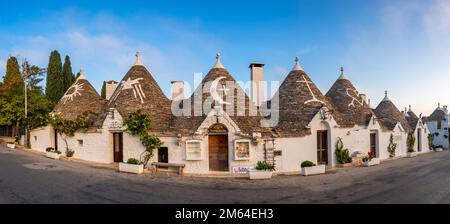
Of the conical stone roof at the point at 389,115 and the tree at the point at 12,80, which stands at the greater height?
the tree at the point at 12,80

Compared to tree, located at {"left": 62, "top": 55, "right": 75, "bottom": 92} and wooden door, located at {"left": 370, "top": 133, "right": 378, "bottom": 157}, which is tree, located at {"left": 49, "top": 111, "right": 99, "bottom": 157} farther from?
wooden door, located at {"left": 370, "top": 133, "right": 378, "bottom": 157}

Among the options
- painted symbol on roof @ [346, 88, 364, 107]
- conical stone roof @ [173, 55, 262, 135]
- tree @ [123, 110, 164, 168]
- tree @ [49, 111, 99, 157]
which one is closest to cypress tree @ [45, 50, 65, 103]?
tree @ [49, 111, 99, 157]

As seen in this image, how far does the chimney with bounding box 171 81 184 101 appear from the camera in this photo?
19.7 m

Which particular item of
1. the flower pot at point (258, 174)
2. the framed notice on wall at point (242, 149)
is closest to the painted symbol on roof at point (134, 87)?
the framed notice on wall at point (242, 149)

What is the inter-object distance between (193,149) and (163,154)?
2.23 meters

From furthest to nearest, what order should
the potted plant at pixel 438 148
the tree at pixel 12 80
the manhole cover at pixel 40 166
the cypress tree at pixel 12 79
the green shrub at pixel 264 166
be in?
the potted plant at pixel 438 148
the cypress tree at pixel 12 79
the tree at pixel 12 80
the manhole cover at pixel 40 166
the green shrub at pixel 264 166

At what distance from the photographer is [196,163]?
15289mm

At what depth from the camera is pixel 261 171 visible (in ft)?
45.5

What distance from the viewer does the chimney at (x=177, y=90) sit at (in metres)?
19.7

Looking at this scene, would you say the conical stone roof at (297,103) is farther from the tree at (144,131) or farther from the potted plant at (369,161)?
the tree at (144,131)

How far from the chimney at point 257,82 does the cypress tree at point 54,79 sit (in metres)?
26.8

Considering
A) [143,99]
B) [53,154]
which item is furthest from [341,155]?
[53,154]

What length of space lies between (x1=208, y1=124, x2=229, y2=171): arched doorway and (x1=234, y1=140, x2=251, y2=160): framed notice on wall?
0.71 meters
